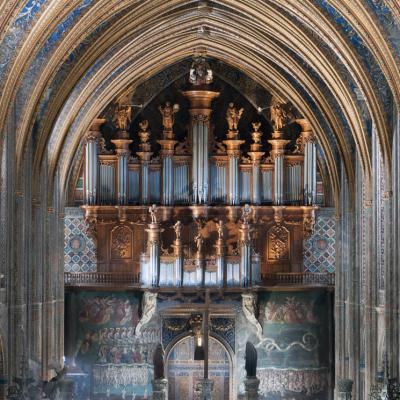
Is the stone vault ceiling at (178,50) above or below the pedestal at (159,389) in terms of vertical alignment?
above

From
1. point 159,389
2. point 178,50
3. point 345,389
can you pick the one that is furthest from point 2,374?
point 178,50

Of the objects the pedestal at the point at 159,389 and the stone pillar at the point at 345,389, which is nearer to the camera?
the stone pillar at the point at 345,389

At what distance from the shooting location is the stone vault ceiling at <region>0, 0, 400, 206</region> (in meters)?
35.5

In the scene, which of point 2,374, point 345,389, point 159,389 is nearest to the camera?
point 2,374

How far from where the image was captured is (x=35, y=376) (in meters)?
42.3

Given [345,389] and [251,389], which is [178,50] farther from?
[345,389]

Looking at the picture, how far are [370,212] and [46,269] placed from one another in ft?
34.0

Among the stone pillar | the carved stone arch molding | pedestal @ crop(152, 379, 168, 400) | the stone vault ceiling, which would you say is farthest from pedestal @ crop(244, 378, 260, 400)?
the carved stone arch molding

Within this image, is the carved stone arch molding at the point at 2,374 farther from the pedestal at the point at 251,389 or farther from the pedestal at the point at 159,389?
the pedestal at the point at 159,389

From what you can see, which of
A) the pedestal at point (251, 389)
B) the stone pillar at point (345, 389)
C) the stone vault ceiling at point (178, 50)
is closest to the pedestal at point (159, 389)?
the pedestal at point (251, 389)

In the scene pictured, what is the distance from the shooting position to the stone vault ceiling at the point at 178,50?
35.5 meters

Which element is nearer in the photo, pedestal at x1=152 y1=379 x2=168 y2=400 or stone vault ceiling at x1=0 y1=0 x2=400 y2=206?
stone vault ceiling at x1=0 y1=0 x2=400 y2=206

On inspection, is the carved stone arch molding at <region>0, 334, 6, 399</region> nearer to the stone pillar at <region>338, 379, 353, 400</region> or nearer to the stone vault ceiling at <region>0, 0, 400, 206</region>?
the stone vault ceiling at <region>0, 0, 400, 206</region>

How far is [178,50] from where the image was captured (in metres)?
49.8
